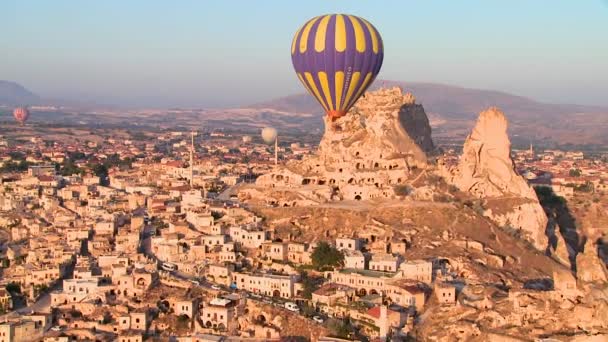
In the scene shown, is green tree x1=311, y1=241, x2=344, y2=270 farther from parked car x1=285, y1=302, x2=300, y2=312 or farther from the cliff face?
the cliff face

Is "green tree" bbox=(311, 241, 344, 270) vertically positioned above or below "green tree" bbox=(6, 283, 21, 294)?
above

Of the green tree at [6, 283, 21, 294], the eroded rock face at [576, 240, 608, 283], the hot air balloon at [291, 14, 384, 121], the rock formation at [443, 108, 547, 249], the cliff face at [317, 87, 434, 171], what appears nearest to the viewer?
the eroded rock face at [576, 240, 608, 283]

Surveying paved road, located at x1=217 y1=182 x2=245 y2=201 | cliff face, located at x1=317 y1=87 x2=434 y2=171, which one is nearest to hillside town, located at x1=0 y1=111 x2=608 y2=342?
paved road, located at x1=217 y1=182 x2=245 y2=201

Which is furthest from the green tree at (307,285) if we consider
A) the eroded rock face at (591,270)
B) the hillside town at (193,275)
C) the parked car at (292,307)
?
the eroded rock face at (591,270)

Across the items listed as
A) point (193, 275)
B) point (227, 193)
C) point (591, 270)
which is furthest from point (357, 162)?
point (591, 270)

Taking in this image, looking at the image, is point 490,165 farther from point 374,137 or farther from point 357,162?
point 357,162

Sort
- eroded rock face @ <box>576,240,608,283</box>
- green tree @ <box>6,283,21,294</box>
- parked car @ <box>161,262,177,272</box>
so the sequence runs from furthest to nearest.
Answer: parked car @ <box>161,262,177,272</box> → green tree @ <box>6,283,21,294</box> → eroded rock face @ <box>576,240,608,283</box>
